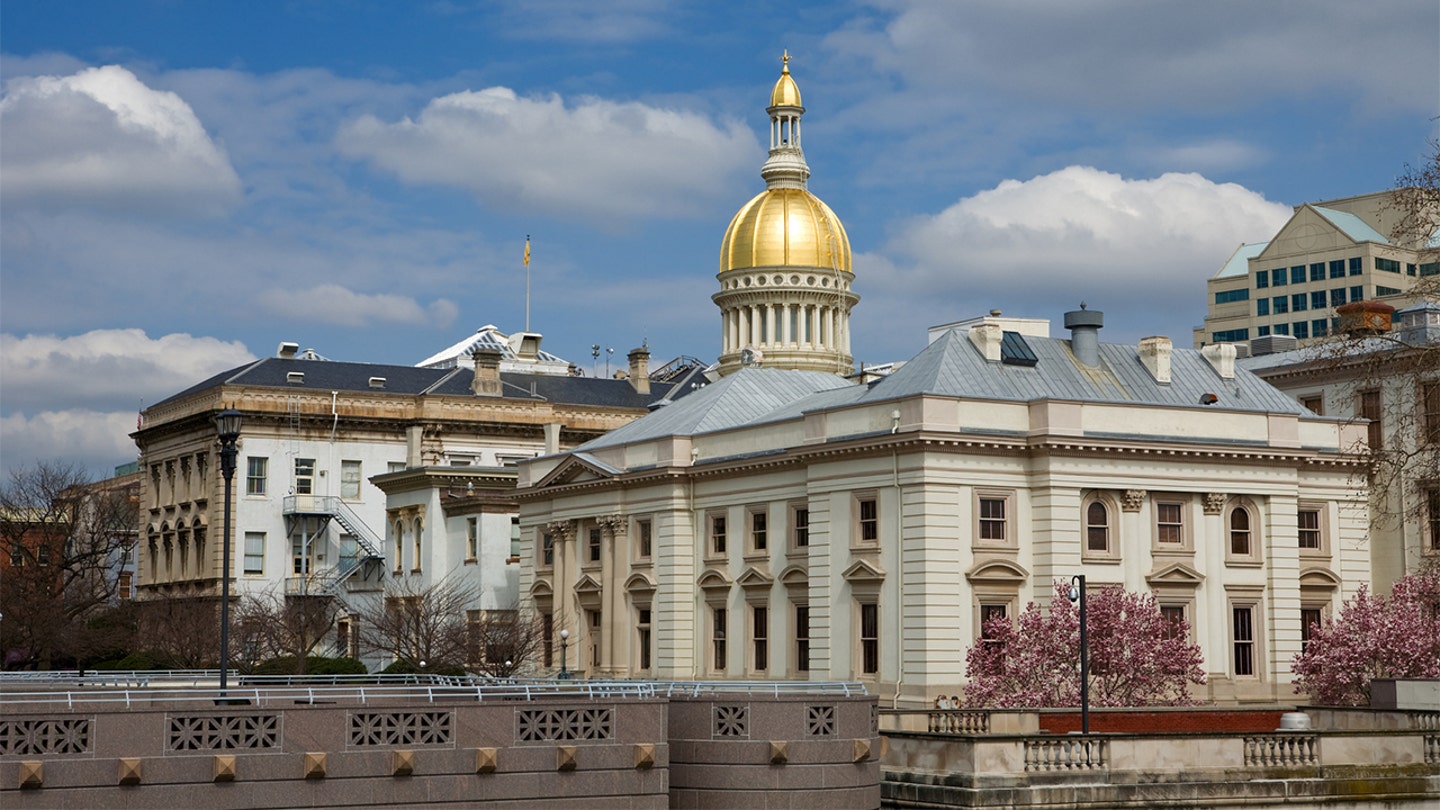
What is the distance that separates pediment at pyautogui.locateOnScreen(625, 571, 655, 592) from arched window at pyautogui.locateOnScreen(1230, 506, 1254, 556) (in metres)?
19.8

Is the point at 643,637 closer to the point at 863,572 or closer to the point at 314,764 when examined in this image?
the point at 863,572

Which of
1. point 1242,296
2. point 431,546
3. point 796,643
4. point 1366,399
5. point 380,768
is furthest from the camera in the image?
point 1242,296

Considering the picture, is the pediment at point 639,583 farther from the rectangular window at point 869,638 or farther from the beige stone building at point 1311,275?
the beige stone building at point 1311,275

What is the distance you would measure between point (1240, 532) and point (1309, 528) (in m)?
4.09

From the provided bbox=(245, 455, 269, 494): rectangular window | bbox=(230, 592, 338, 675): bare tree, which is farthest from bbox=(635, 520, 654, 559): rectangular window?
bbox=(245, 455, 269, 494): rectangular window

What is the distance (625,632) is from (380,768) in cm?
4148

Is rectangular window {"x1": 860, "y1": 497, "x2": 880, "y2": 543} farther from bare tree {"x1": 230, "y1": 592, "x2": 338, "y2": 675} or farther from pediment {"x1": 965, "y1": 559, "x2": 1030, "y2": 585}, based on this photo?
bare tree {"x1": 230, "y1": 592, "x2": 338, "y2": 675}

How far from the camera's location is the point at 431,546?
290 feet

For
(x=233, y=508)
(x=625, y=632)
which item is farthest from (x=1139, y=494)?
(x=233, y=508)

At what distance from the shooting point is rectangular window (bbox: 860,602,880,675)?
200ft

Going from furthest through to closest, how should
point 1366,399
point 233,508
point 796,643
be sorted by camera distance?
point 233,508, point 1366,399, point 796,643

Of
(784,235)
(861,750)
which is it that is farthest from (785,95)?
(861,750)

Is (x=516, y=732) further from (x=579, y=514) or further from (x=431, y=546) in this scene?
(x=431, y=546)

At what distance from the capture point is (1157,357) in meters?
66.8
